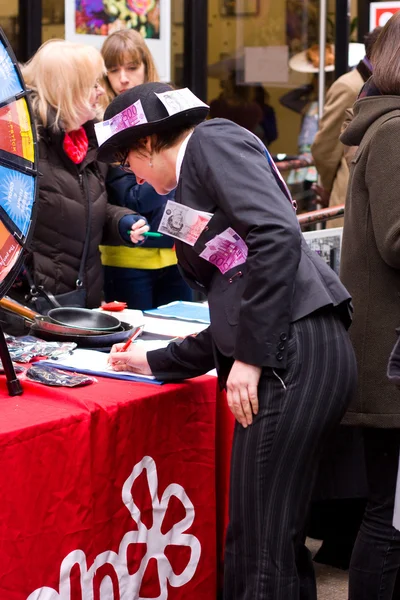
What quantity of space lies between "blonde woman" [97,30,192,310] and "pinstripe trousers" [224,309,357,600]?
5.83 feet

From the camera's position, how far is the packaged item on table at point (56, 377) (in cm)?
228

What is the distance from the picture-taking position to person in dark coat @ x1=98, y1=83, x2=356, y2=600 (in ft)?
6.09

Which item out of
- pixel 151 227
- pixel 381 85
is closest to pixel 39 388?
pixel 381 85

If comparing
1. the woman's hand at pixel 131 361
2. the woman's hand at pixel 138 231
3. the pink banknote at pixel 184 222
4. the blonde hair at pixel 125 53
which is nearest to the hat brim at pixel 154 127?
the pink banknote at pixel 184 222

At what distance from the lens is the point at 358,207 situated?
2283 mm

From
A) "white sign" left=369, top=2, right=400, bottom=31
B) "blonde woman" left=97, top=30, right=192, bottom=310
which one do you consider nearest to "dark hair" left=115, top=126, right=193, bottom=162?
"blonde woman" left=97, top=30, right=192, bottom=310

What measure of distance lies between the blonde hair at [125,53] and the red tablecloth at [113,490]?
192 cm

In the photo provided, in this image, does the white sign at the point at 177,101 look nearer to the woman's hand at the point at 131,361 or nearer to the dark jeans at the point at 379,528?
the woman's hand at the point at 131,361

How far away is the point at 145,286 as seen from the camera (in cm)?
377

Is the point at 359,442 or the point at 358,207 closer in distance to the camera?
the point at 358,207

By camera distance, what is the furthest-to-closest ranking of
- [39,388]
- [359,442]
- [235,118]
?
1. [235,118]
2. [359,442]
3. [39,388]

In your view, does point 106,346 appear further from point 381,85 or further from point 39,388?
point 381,85

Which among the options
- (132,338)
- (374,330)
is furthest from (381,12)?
(374,330)

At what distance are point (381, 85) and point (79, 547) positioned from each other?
1236 mm
